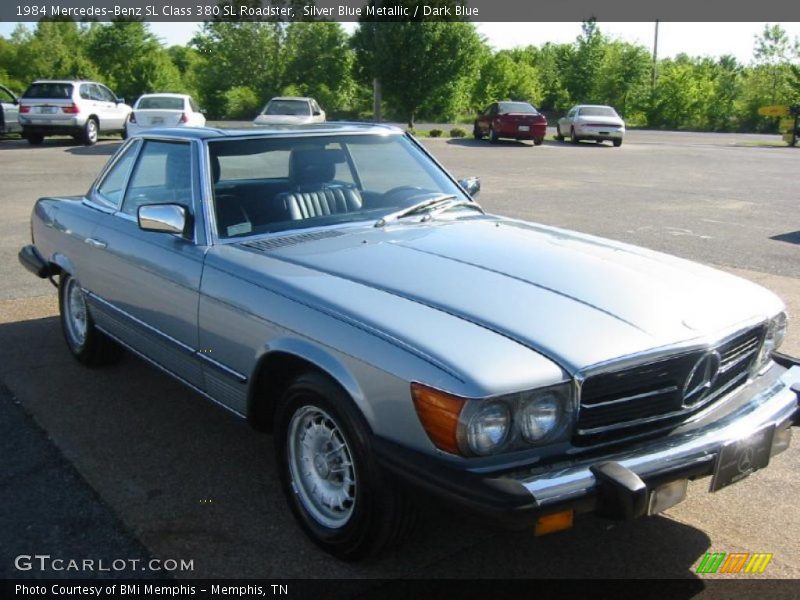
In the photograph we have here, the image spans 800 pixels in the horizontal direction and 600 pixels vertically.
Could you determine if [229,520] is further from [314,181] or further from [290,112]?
[290,112]

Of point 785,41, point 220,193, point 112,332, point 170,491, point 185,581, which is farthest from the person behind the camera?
point 785,41

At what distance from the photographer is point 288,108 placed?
21.4 metres

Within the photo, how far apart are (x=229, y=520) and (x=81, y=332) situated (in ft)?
7.91

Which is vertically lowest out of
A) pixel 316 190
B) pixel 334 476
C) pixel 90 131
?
pixel 334 476

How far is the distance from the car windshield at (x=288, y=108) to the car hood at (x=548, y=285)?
17.9 metres

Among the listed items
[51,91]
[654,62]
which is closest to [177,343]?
[51,91]

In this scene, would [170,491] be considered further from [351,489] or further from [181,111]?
[181,111]

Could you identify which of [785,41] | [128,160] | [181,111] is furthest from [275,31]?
[128,160]

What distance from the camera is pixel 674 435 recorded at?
2.79 m

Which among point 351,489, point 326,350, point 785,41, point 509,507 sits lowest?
point 351,489

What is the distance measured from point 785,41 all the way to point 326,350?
63017 mm

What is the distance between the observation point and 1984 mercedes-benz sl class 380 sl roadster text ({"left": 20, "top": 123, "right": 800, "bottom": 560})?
2549mm

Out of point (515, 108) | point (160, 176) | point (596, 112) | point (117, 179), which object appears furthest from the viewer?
point (596, 112)

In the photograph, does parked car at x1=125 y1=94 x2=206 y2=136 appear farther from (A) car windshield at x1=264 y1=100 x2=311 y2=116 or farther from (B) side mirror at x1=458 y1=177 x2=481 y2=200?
(B) side mirror at x1=458 y1=177 x2=481 y2=200
